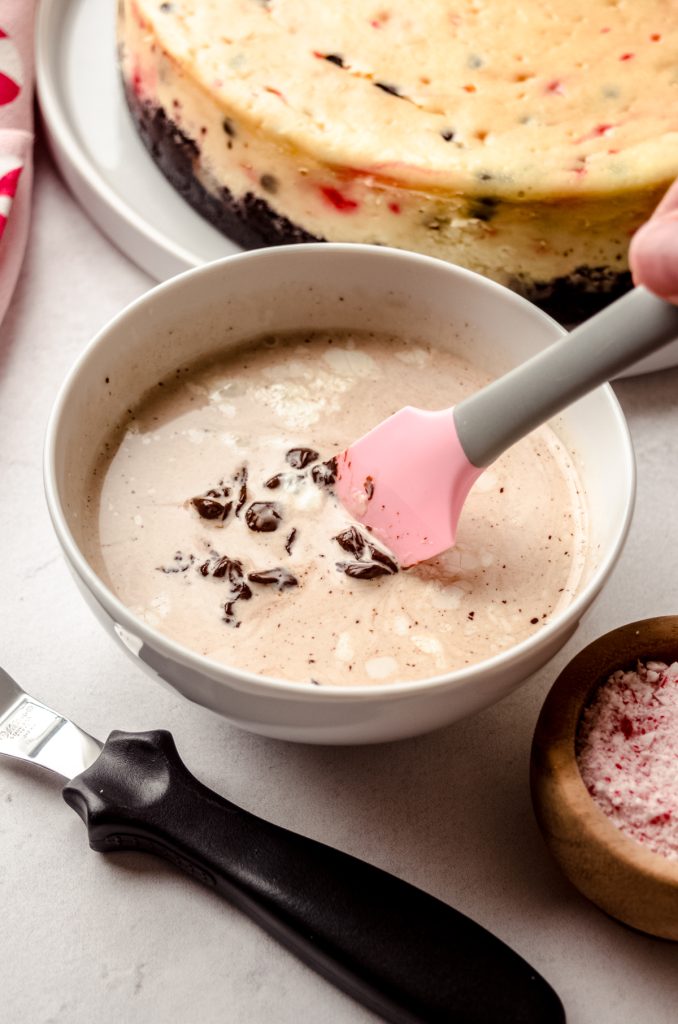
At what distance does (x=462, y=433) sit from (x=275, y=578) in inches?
9.7

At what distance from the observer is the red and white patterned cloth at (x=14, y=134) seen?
1747mm

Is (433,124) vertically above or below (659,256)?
below

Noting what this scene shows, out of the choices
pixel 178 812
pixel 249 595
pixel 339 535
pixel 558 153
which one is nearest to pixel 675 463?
pixel 558 153

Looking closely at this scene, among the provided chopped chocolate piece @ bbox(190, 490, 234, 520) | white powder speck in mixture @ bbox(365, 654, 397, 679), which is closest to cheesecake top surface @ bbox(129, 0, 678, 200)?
chopped chocolate piece @ bbox(190, 490, 234, 520)

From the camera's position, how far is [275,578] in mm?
1233

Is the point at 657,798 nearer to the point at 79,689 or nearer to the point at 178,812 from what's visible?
the point at 178,812

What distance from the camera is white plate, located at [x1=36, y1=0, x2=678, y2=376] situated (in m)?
1.73

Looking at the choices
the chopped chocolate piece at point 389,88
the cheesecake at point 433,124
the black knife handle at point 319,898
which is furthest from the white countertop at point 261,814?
the chopped chocolate piece at point 389,88

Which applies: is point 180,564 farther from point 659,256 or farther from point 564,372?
point 659,256

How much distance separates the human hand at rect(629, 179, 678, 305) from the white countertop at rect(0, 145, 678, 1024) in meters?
0.55

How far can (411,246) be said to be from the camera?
5.19 ft

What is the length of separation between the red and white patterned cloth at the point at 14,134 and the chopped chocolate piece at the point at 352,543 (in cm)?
71

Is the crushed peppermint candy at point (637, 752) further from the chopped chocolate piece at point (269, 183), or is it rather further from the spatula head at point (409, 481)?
the chopped chocolate piece at point (269, 183)

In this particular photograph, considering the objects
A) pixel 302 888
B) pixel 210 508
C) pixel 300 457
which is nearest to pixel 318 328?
pixel 300 457
